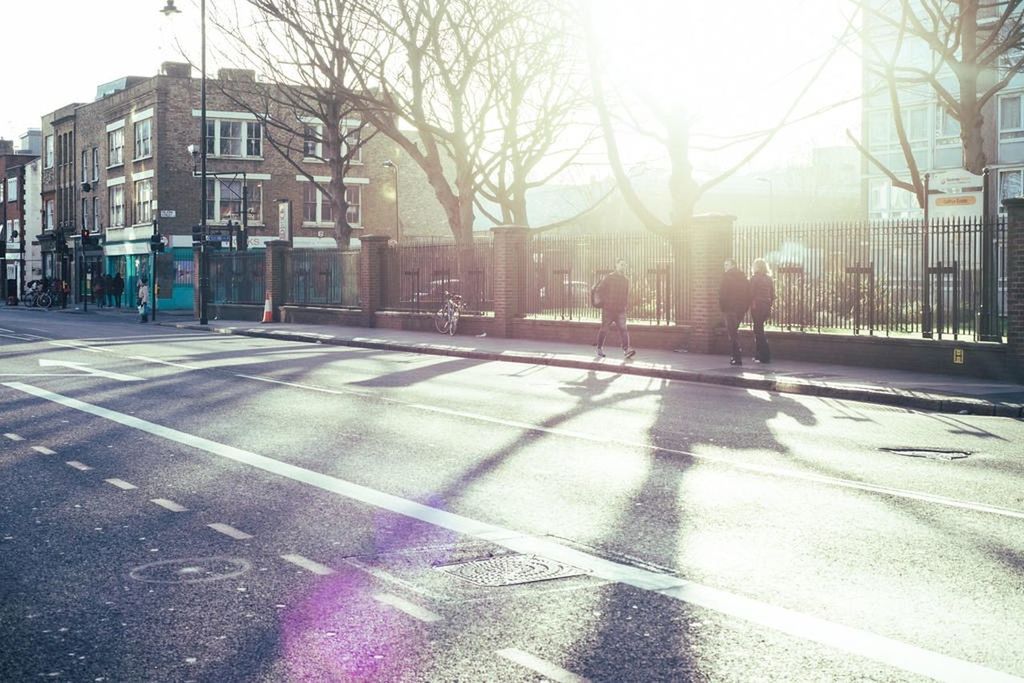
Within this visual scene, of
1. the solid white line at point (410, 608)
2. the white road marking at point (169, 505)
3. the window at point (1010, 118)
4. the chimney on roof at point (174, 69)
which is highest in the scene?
the chimney on roof at point (174, 69)

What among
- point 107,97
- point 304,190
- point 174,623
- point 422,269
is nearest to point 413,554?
point 174,623

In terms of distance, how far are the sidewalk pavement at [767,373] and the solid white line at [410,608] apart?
11.0 metres

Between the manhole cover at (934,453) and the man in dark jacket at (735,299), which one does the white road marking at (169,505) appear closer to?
the manhole cover at (934,453)

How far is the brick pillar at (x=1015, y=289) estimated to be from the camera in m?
17.5

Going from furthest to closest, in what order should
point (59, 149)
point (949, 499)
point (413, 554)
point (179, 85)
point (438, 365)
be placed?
point (59, 149), point (179, 85), point (438, 365), point (949, 499), point (413, 554)

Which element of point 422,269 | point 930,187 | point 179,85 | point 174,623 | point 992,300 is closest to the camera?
point 174,623

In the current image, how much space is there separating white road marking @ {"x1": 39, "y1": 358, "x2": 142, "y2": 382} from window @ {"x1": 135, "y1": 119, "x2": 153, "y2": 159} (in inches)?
1629

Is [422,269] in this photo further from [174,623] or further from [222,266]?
[174,623]

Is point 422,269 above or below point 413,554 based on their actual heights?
above

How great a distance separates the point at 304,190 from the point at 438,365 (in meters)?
42.4

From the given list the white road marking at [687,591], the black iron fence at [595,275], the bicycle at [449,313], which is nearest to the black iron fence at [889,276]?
the black iron fence at [595,275]

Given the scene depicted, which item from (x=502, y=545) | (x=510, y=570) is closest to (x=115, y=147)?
(x=502, y=545)

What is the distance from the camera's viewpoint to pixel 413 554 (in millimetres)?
6527

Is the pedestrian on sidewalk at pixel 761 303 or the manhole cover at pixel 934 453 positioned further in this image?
the pedestrian on sidewalk at pixel 761 303
